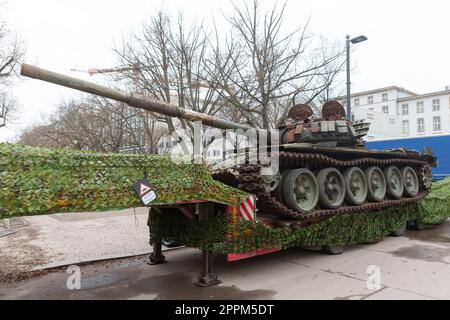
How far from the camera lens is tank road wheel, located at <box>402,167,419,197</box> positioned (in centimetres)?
959

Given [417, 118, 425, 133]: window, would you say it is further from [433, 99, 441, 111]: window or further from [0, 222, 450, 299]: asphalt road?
[0, 222, 450, 299]: asphalt road

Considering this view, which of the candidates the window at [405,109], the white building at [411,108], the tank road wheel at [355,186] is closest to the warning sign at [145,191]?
the tank road wheel at [355,186]

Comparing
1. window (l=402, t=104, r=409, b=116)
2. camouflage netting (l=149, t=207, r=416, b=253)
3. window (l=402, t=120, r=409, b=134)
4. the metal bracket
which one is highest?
window (l=402, t=104, r=409, b=116)

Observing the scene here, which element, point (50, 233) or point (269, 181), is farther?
point (50, 233)

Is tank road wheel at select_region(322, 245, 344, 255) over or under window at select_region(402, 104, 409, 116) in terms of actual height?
under

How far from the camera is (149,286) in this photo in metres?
5.66

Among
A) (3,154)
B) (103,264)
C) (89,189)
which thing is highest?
(3,154)

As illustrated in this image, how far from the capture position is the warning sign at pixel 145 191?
442cm

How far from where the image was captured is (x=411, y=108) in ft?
183

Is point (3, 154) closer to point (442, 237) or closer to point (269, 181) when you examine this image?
point (269, 181)

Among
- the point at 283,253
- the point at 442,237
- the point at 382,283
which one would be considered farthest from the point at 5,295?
the point at 442,237

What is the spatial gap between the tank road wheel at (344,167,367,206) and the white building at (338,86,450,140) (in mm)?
41791

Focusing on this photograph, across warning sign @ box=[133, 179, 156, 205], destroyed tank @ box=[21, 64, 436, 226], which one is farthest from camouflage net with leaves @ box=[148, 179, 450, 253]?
warning sign @ box=[133, 179, 156, 205]
